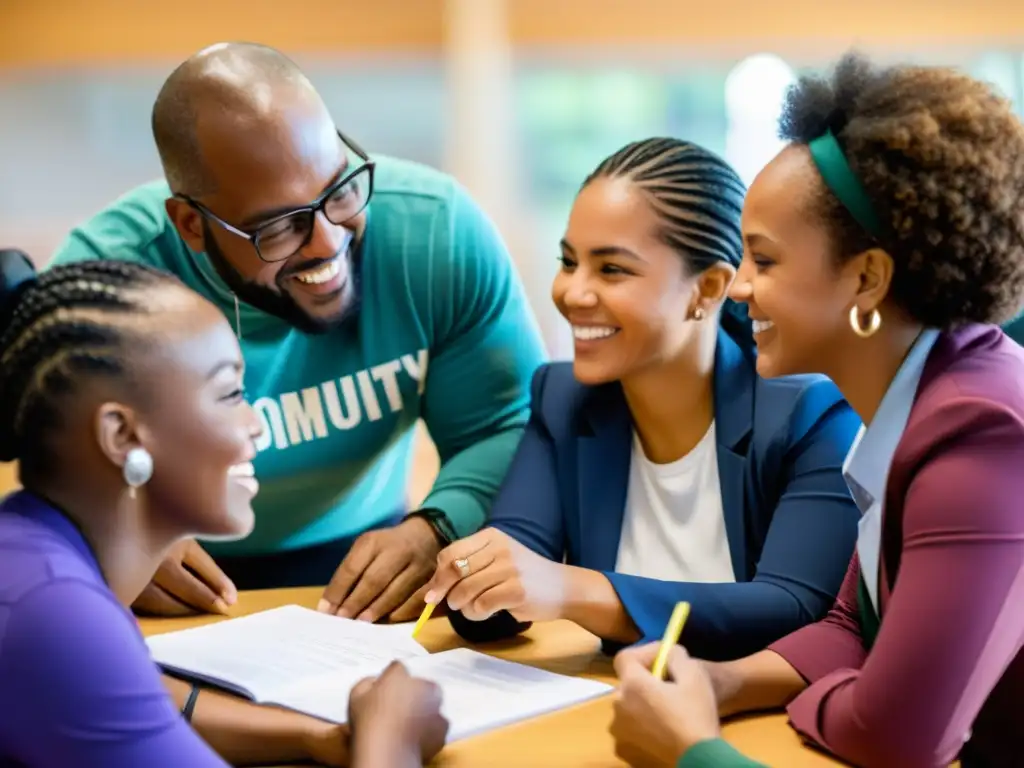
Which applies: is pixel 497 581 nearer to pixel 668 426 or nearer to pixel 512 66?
pixel 668 426

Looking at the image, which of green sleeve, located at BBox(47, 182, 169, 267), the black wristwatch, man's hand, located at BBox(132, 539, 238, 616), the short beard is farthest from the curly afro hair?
green sleeve, located at BBox(47, 182, 169, 267)

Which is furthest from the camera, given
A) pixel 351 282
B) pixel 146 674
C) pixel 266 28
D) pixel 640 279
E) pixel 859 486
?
pixel 266 28

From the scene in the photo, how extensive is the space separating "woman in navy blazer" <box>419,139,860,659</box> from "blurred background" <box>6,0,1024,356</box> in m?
1.61

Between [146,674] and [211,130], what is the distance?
0.88 meters

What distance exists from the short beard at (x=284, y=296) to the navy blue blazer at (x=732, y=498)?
0.30m

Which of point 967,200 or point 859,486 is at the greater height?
point 967,200

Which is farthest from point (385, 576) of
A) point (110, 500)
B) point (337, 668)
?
point (110, 500)

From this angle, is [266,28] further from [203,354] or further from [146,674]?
[146,674]

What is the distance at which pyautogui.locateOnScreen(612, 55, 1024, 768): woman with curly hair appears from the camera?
0.96 m

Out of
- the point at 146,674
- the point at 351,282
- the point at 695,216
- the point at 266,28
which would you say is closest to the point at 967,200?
the point at 695,216

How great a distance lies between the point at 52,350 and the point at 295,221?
69 cm

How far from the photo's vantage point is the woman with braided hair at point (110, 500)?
31.8 inches

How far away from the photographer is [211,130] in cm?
154

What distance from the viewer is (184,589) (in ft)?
5.11
